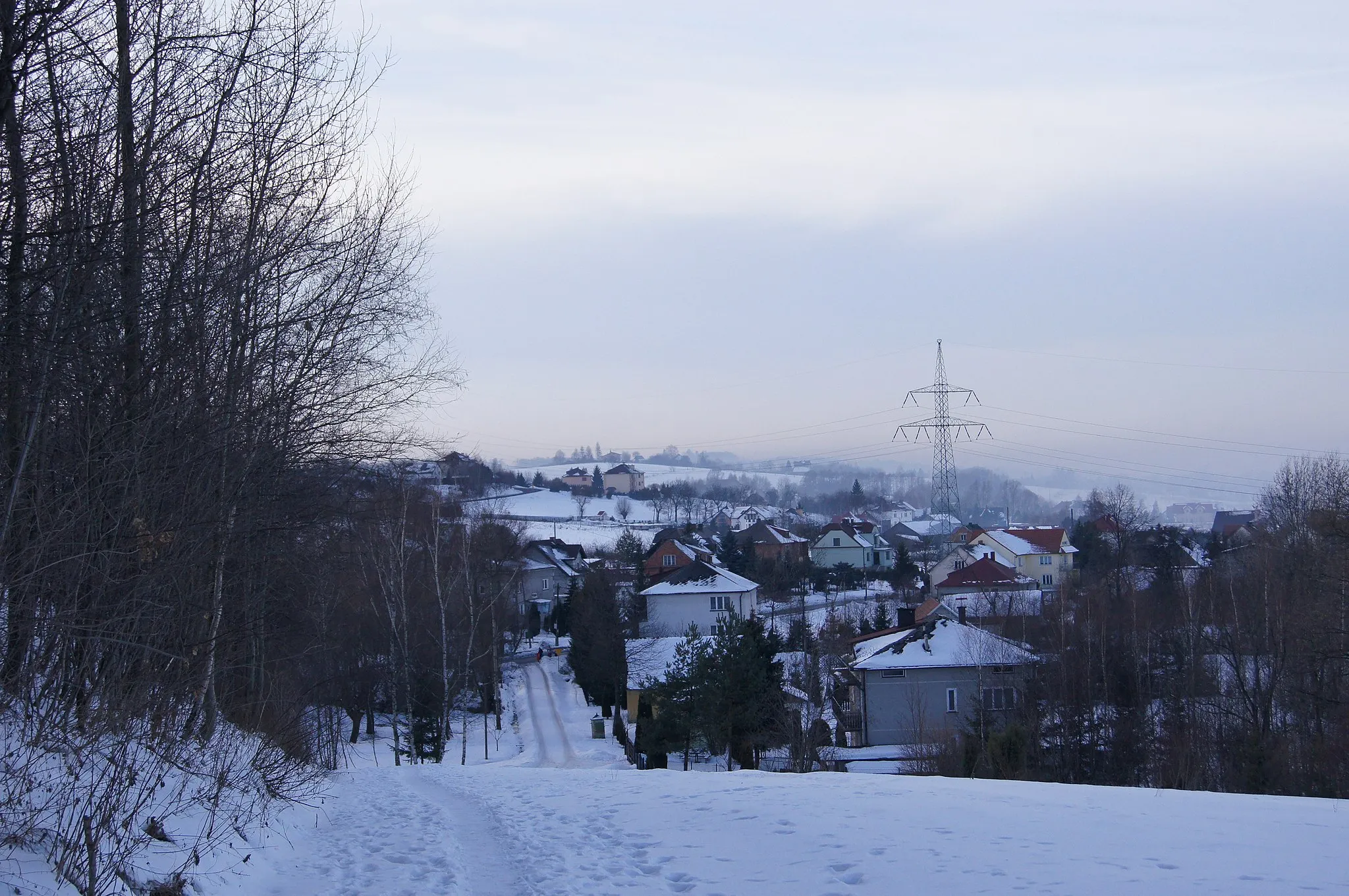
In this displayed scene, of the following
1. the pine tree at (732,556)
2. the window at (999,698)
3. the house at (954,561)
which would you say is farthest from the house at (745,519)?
the window at (999,698)

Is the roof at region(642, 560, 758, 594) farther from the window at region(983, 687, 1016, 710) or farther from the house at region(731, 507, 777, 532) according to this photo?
the house at region(731, 507, 777, 532)

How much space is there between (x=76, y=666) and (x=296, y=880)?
7.25ft

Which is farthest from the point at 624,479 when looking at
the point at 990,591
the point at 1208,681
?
the point at 1208,681

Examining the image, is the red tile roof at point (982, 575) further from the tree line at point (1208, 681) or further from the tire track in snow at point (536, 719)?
the tire track in snow at point (536, 719)

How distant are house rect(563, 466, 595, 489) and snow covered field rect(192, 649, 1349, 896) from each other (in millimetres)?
165082

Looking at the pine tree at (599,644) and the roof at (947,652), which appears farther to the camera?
the pine tree at (599,644)

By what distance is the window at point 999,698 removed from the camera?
3328cm

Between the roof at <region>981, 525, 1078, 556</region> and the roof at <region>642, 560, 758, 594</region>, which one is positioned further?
the roof at <region>981, 525, 1078, 556</region>

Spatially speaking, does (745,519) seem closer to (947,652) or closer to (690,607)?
(690,607)

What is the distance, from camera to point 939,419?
59.3 meters

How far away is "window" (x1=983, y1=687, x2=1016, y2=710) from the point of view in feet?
109

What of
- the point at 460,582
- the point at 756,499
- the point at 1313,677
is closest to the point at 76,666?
the point at 460,582

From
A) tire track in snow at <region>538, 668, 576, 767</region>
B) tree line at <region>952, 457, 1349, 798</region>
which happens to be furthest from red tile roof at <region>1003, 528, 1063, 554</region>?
tire track in snow at <region>538, 668, 576, 767</region>

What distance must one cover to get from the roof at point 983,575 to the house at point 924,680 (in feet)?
78.6
